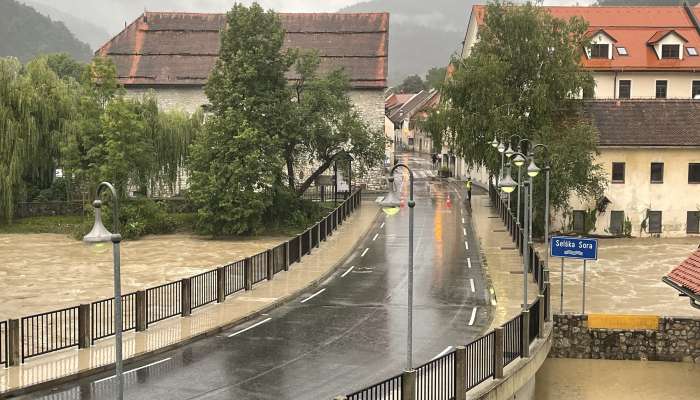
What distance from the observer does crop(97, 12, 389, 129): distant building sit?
65625 millimetres

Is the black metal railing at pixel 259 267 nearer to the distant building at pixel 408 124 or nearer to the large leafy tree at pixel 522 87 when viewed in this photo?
the large leafy tree at pixel 522 87

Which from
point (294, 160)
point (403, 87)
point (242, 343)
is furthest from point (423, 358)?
point (403, 87)

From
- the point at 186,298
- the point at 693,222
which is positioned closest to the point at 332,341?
the point at 186,298

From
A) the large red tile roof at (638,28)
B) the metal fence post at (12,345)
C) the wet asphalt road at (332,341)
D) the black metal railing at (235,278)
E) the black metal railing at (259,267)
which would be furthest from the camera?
the large red tile roof at (638,28)

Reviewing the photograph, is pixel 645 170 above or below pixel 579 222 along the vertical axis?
above

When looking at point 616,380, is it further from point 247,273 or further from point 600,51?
point 600,51

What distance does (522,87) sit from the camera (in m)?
47.1

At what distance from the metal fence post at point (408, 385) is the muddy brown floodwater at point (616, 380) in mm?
8057

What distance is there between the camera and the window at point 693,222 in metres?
47.3

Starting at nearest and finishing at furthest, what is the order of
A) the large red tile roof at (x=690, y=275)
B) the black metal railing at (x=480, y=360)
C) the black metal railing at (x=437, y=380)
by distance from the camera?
the black metal railing at (x=437, y=380) → the large red tile roof at (x=690, y=275) → the black metal railing at (x=480, y=360)

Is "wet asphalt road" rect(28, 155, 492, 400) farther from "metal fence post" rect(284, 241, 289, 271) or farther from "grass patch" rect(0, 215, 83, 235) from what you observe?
"grass patch" rect(0, 215, 83, 235)

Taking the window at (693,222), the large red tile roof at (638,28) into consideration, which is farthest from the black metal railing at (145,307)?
the large red tile roof at (638,28)

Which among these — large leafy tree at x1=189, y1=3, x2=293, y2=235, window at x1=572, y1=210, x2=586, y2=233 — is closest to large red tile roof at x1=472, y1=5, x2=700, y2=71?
window at x1=572, y1=210, x2=586, y2=233

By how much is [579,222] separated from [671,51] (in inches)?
938
